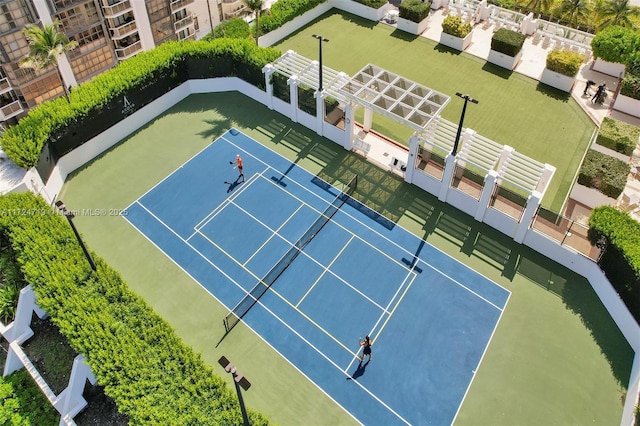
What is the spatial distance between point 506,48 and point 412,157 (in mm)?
17001

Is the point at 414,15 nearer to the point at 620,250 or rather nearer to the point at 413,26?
the point at 413,26

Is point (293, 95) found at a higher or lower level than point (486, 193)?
higher

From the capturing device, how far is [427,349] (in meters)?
24.3

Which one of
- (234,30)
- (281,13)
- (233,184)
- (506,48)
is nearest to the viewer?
(233,184)

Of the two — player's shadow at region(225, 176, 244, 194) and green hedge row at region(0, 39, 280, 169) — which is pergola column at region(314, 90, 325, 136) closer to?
green hedge row at region(0, 39, 280, 169)

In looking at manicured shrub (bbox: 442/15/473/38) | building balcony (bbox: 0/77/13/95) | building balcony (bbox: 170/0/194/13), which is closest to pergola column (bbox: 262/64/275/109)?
building balcony (bbox: 170/0/194/13)

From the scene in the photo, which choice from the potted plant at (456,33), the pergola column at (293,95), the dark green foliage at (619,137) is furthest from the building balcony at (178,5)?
the dark green foliage at (619,137)

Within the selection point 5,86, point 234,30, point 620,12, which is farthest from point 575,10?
point 5,86

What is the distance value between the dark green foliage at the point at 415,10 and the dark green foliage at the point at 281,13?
29.9ft

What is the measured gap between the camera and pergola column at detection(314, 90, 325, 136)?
110ft

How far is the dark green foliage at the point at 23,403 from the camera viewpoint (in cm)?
2259

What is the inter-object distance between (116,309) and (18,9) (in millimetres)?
24883

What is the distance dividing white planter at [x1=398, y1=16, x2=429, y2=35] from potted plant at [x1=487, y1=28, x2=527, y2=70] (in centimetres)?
716

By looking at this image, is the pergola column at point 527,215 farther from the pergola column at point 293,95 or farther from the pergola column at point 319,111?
the pergola column at point 293,95
